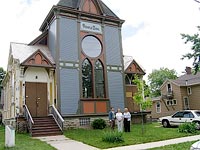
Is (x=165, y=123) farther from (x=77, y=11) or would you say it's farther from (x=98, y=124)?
(x=77, y=11)

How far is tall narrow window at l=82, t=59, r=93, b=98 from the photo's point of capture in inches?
781

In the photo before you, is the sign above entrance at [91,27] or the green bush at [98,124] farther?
the sign above entrance at [91,27]

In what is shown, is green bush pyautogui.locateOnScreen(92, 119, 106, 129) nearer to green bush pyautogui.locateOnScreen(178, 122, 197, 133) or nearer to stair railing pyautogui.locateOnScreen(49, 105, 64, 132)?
stair railing pyautogui.locateOnScreen(49, 105, 64, 132)

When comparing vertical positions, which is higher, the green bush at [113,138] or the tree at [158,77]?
the tree at [158,77]

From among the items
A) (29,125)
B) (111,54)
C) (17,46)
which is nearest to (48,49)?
(17,46)

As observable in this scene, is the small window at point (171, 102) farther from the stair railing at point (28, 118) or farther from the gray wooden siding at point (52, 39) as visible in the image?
the stair railing at point (28, 118)

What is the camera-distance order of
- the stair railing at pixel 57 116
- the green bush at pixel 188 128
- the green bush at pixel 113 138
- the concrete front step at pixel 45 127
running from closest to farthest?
the green bush at pixel 113 138 → the concrete front step at pixel 45 127 → the green bush at pixel 188 128 → the stair railing at pixel 57 116

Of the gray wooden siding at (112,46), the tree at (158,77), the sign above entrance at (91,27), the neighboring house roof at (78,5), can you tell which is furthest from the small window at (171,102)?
the tree at (158,77)

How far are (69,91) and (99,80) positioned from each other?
3001 mm

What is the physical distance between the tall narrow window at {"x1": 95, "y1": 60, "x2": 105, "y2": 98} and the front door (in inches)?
165

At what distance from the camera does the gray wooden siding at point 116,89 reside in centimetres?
2078

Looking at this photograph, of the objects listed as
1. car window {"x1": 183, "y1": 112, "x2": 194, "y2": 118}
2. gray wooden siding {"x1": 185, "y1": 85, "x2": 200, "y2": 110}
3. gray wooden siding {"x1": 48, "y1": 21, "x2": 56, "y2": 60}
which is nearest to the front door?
gray wooden siding {"x1": 48, "y1": 21, "x2": 56, "y2": 60}

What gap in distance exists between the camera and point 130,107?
74.6 ft

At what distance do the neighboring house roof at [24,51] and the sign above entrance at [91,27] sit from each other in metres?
3.62
